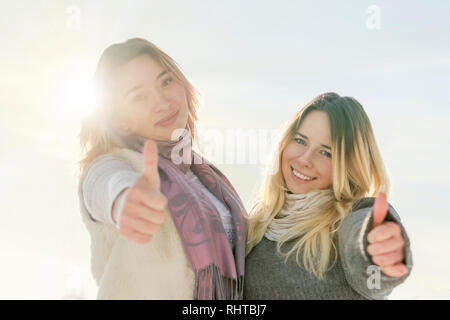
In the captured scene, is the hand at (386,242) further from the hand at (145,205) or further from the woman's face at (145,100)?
the woman's face at (145,100)

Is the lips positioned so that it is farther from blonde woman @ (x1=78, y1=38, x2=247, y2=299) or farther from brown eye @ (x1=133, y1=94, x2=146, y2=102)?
brown eye @ (x1=133, y1=94, x2=146, y2=102)

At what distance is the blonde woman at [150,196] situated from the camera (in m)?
2.00

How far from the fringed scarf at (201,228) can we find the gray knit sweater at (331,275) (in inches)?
4.2

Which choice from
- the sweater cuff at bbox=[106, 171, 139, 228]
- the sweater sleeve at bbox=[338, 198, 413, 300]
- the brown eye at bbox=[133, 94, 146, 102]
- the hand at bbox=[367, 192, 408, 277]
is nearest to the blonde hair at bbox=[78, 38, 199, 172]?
the brown eye at bbox=[133, 94, 146, 102]

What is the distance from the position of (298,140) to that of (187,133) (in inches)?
24.0

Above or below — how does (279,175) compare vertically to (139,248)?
above

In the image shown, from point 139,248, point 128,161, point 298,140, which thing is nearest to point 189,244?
point 139,248

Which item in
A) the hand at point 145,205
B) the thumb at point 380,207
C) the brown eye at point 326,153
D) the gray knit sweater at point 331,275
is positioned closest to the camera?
the hand at point 145,205

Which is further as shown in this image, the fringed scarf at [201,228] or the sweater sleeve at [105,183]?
the fringed scarf at [201,228]

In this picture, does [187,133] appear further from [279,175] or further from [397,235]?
[397,235]

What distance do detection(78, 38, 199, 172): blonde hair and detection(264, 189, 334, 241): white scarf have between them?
3.05ft

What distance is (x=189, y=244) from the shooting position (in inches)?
85.7

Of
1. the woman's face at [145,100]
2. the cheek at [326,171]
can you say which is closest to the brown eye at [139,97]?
the woman's face at [145,100]

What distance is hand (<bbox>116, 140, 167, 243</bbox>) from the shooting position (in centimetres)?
171
